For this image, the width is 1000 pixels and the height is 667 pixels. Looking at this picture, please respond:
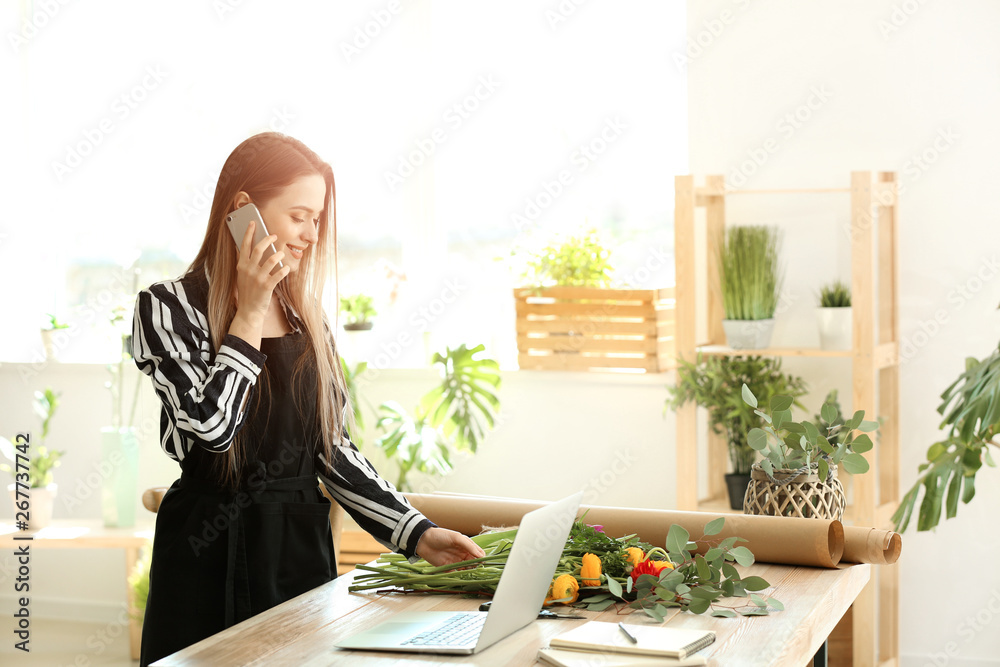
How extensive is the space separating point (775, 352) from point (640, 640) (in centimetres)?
Answer: 191

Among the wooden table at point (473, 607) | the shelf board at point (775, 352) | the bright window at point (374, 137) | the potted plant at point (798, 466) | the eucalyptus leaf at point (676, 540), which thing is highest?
the bright window at point (374, 137)

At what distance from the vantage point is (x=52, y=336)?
4.37 meters

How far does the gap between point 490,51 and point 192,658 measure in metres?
3.08

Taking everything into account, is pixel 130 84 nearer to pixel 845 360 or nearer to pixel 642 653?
pixel 845 360

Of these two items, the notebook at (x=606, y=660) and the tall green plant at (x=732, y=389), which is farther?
the tall green plant at (x=732, y=389)

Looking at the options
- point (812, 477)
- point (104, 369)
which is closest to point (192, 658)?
point (812, 477)

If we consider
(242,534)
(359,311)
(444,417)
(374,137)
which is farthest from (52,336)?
(242,534)

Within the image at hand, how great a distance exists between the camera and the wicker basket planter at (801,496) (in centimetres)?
176

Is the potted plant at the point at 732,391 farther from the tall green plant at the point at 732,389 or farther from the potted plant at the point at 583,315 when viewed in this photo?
the potted plant at the point at 583,315

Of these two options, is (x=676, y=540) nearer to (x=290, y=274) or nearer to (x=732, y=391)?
(x=290, y=274)

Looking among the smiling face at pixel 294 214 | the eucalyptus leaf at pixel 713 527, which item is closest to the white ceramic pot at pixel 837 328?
the eucalyptus leaf at pixel 713 527

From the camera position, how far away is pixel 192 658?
49.9 inches

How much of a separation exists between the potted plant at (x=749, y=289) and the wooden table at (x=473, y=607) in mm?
1467

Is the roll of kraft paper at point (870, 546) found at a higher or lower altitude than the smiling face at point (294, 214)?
lower
